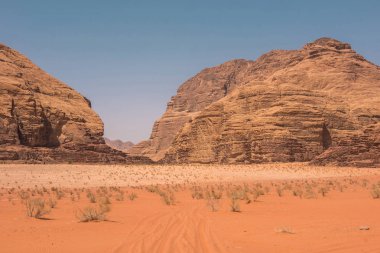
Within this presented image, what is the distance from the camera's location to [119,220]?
1102 cm

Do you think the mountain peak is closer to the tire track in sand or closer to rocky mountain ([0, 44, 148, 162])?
rocky mountain ([0, 44, 148, 162])

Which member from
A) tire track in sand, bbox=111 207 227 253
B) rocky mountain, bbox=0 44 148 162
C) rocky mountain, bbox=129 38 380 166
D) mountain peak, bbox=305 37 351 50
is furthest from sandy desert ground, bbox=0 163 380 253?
mountain peak, bbox=305 37 351 50

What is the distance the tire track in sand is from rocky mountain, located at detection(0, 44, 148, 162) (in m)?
40.3

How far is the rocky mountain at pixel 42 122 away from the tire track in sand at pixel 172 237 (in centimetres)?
4031

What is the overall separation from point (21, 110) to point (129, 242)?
53.2 meters

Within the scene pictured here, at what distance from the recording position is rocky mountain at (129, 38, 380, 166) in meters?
63.9

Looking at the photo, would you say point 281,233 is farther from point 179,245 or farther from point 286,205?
point 286,205

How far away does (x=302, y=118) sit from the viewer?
69500 mm

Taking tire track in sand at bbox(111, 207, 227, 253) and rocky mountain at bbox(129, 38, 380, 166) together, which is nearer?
tire track in sand at bbox(111, 207, 227, 253)

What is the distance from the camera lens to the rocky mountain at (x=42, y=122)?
5294 cm

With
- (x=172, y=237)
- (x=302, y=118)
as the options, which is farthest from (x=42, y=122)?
(x=172, y=237)

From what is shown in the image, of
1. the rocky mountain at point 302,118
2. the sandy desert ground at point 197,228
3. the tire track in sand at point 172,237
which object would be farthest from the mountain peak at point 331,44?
the tire track in sand at point 172,237

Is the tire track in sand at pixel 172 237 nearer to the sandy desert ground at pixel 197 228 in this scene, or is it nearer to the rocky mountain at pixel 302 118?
the sandy desert ground at pixel 197 228

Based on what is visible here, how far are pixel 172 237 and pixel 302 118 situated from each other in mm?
64010
